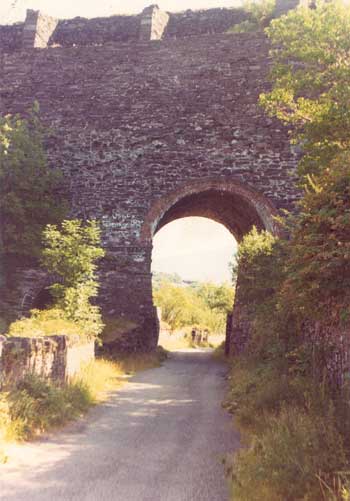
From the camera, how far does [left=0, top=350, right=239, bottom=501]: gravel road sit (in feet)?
15.8

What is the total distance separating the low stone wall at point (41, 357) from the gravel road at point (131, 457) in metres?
1.06

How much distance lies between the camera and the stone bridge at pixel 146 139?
1692 centimetres

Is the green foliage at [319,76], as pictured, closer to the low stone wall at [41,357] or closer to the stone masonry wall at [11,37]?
the low stone wall at [41,357]

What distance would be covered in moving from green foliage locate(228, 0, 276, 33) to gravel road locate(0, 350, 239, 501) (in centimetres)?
1700

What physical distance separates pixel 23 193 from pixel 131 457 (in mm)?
12167

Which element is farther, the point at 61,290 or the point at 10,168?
the point at 10,168

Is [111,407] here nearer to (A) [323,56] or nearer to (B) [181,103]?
(A) [323,56]

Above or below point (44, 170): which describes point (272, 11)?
above

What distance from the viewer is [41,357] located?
320 inches

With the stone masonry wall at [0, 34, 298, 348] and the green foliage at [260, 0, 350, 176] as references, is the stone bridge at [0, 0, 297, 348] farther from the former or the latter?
the green foliage at [260, 0, 350, 176]

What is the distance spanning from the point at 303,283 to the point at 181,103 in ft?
43.4

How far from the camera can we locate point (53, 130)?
18.2m

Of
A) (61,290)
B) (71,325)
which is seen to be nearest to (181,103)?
(61,290)

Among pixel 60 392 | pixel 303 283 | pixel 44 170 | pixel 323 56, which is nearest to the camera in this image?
pixel 303 283
